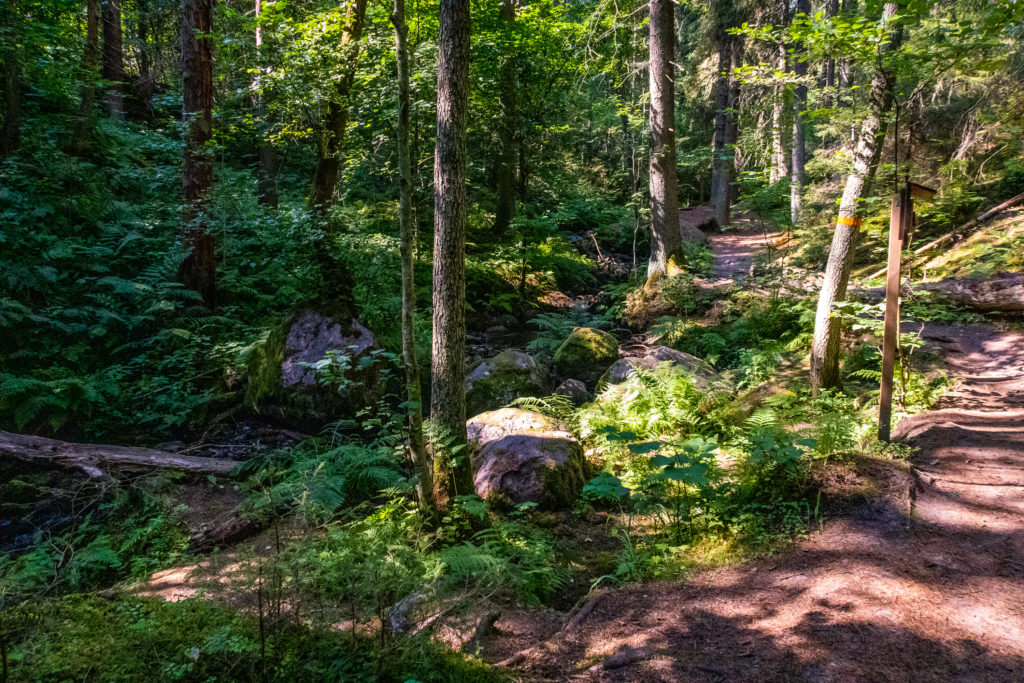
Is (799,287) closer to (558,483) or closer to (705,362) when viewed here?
(705,362)

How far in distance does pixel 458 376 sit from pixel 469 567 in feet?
6.13

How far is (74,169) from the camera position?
10.2 metres

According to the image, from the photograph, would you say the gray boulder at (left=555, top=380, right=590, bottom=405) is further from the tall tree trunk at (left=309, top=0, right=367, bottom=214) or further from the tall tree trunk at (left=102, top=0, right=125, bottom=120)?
the tall tree trunk at (left=102, top=0, right=125, bottom=120)

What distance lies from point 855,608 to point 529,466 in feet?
11.3

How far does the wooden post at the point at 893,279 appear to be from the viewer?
18.0ft

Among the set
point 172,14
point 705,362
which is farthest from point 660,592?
point 172,14

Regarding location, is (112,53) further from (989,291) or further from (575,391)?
(989,291)

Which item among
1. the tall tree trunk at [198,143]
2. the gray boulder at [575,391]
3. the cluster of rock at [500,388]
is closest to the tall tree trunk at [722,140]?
the cluster of rock at [500,388]

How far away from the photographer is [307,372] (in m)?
7.93

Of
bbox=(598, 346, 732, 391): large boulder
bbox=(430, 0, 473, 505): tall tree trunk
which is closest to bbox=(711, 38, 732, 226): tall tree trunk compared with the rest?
bbox=(598, 346, 732, 391): large boulder

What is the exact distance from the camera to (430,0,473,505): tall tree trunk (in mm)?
4809

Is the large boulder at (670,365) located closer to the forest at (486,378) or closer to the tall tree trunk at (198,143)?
the forest at (486,378)

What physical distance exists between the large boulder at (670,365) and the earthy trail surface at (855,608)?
3.12 meters

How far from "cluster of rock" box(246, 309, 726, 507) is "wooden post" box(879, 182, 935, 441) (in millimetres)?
2381
